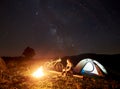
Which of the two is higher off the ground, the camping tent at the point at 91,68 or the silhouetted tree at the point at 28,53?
the silhouetted tree at the point at 28,53

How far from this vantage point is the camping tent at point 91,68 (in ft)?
60.5

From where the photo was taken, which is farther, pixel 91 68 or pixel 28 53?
pixel 28 53

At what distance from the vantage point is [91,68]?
1906 centimetres

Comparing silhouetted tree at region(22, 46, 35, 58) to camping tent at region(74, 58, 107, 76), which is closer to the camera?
camping tent at region(74, 58, 107, 76)

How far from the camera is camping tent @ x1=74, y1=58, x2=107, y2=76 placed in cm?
1845

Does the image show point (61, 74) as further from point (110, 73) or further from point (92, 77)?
point (110, 73)

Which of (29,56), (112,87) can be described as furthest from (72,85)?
(29,56)

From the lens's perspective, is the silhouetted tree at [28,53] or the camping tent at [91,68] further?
the silhouetted tree at [28,53]

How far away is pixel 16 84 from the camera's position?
14.5 m

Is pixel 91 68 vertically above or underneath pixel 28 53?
underneath

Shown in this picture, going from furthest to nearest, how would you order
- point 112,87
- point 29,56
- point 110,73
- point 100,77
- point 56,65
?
point 29,56
point 56,65
point 110,73
point 100,77
point 112,87

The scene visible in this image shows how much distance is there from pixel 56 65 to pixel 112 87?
938cm

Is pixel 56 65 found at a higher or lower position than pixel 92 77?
higher

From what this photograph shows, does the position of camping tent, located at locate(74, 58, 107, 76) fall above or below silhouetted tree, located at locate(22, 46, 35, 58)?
below
